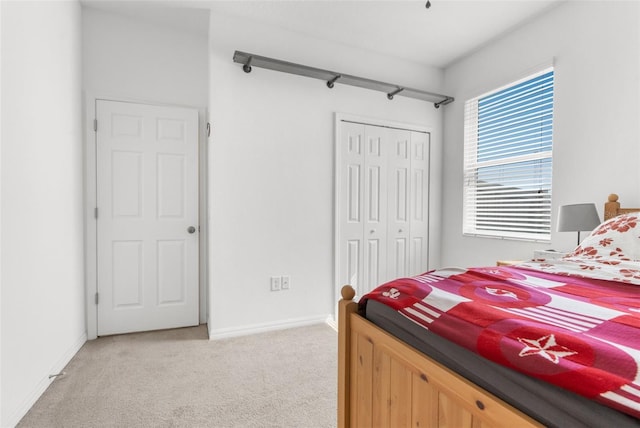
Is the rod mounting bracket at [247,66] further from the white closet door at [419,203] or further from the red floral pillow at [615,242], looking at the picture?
the red floral pillow at [615,242]

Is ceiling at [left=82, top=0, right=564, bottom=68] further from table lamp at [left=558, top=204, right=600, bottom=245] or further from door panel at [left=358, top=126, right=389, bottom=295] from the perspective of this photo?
table lamp at [left=558, top=204, right=600, bottom=245]

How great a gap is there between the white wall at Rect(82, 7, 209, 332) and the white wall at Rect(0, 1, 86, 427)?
16 centimetres

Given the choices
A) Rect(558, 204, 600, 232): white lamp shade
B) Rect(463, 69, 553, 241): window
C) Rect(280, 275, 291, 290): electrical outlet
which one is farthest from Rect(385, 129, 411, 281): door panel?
Rect(558, 204, 600, 232): white lamp shade

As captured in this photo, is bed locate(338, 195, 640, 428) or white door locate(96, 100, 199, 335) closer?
bed locate(338, 195, 640, 428)

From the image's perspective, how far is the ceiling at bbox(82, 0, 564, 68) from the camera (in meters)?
2.49

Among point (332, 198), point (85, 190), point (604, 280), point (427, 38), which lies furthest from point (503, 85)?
point (85, 190)

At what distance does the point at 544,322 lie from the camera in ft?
2.52

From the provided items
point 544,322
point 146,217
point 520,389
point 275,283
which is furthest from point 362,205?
point 520,389

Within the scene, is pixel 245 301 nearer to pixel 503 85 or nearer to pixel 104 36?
pixel 104 36

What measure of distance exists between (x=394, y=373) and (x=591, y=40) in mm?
2794

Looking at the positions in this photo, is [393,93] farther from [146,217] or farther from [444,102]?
[146,217]

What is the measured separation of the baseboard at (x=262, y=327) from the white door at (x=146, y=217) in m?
0.44

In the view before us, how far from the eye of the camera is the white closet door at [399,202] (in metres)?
3.30

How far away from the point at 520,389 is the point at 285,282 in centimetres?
230
